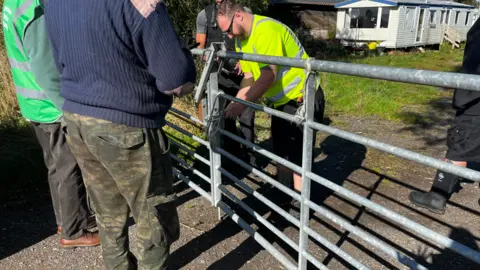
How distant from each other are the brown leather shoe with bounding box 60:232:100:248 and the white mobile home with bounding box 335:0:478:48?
2161cm

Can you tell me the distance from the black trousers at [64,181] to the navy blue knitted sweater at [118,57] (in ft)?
3.06

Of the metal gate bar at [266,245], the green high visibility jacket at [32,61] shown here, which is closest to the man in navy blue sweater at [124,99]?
the green high visibility jacket at [32,61]

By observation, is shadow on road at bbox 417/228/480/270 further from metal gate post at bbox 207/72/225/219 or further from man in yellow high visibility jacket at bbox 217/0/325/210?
metal gate post at bbox 207/72/225/219

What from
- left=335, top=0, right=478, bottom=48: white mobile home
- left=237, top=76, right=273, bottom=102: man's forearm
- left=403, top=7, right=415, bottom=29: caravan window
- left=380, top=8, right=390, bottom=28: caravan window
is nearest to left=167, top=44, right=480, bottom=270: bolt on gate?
left=237, top=76, right=273, bottom=102: man's forearm

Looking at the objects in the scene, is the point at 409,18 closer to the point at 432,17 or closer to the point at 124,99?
the point at 432,17

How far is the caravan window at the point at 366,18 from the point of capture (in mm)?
22859

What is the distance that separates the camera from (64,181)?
2.94m

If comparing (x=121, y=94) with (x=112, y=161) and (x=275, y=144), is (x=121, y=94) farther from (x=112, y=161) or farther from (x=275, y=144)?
(x=275, y=144)

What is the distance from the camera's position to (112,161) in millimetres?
1962

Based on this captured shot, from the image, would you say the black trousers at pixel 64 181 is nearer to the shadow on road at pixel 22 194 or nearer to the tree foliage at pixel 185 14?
the shadow on road at pixel 22 194

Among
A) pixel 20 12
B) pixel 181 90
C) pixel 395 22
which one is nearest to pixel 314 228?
pixel 181 90

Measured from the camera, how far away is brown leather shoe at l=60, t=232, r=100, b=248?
3.13 metres

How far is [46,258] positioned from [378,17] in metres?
22.9

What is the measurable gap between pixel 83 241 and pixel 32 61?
148 centimetres
